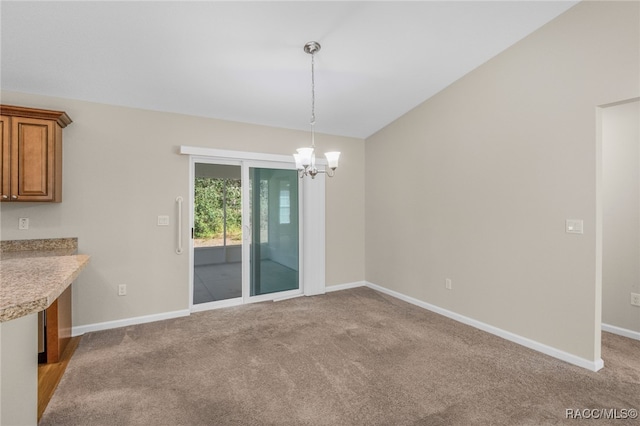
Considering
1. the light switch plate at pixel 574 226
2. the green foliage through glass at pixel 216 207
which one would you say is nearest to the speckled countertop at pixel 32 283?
the green foliage through glass at pixel 216 207

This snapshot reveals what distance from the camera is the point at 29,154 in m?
2.81

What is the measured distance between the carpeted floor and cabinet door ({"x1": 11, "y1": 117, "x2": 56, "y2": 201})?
5.12ft

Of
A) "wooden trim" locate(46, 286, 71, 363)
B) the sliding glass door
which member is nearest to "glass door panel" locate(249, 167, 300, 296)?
the sliding glass door

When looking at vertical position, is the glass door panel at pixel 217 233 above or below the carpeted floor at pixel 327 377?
above

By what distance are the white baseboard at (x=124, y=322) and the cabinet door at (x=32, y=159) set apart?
1.44 meters

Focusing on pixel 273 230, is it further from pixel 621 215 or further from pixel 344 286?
pixel 621 215

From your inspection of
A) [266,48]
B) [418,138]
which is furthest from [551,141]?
[266,48]

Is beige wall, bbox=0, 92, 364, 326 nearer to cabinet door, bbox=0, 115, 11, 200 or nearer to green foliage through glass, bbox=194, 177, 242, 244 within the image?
green foliage through glass, bbox=194, 177, 242, 244

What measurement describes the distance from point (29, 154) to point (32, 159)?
5 cm

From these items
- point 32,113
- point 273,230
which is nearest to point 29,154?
point 32,113

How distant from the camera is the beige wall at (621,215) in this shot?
3.18 metres

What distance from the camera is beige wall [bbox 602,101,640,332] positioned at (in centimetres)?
318

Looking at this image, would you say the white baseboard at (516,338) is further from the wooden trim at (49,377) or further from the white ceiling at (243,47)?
the wooden trim at (49,377)

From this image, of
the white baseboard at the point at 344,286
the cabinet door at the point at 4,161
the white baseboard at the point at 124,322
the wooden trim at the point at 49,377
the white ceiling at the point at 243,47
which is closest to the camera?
the wooden trim at the point at 49,377
